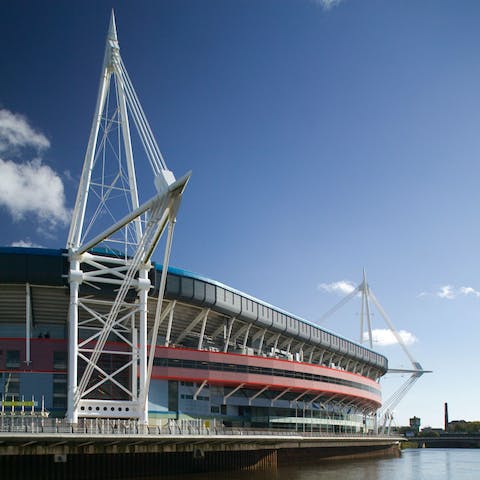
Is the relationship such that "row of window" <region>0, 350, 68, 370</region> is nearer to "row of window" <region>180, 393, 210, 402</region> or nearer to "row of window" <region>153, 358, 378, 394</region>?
"row of window" <region>153, 358, 378, 394</region>

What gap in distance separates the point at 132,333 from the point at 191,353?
9273 mm

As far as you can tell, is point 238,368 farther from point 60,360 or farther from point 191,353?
point 60,360

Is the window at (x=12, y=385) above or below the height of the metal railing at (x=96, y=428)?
above

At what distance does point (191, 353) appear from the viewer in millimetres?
68438

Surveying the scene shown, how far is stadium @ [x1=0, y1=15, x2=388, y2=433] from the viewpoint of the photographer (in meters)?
55.3

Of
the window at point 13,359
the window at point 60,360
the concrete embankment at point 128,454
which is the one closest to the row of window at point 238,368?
the window at point 60,360

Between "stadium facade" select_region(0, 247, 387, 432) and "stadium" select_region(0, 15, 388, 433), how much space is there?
0.12 meters

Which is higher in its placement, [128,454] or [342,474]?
[128,454]

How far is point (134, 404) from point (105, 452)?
792 cm

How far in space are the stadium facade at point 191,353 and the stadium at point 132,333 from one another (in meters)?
0.12

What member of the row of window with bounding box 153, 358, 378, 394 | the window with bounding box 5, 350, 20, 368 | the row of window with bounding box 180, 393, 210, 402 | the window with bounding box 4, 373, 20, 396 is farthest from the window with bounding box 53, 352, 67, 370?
the row of window with bounding box 180, 393, 210, 402

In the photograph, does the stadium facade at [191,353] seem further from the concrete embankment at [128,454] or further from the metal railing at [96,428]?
the concrete embankment at [128,454]

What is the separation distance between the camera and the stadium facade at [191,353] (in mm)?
60594

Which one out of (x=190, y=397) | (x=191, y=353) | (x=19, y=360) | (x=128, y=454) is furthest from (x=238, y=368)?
(x=128, y=454)
